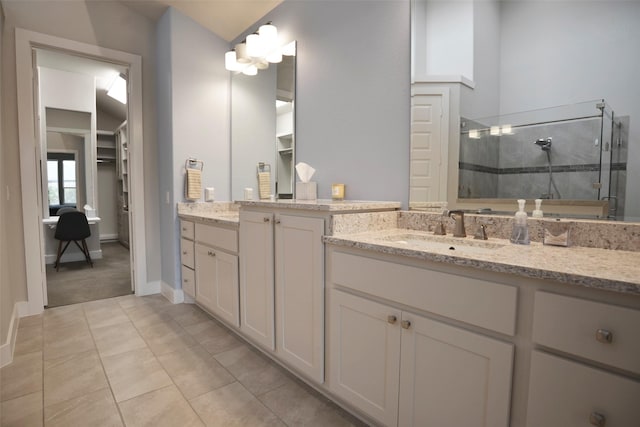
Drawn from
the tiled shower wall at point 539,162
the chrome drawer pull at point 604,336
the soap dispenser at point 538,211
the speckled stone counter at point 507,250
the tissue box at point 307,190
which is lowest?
the chrome drawer pull at point 604,336

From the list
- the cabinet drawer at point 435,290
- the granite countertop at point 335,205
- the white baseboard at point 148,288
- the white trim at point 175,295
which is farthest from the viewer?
the white baseboard at point 148,288

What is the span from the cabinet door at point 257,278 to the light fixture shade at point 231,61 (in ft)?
5.35

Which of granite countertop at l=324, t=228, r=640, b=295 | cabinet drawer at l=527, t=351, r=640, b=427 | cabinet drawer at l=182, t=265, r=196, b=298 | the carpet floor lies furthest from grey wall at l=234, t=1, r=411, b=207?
the carpet floor

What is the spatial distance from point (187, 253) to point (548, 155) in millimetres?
2713

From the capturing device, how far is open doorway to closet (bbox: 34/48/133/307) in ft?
13.0

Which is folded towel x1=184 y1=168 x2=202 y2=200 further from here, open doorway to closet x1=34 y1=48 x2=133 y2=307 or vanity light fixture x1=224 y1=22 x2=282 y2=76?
open doorway to closet x1=34 y1=48 x2=133 y2=307

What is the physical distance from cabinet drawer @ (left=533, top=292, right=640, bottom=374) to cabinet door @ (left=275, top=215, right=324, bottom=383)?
2.97ft

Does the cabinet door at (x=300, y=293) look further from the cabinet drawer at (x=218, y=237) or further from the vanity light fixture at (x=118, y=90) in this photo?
the vanity light fixture at (x=118, y=90)

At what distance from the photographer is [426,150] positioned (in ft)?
5.93

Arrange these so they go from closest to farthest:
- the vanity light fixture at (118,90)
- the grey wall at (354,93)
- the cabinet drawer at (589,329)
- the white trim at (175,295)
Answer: the cabinet drawer at (589,329) < the grey wall at (354,93) < the white trim at (175,295) < the vanity light fixture at (118,90)

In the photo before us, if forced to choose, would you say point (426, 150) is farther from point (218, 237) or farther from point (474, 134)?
point (218, 237)

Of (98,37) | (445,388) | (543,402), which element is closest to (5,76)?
(98,37)

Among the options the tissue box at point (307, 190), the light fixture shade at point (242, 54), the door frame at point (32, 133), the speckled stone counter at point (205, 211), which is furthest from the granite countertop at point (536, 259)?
the door frame at point (32, 133)

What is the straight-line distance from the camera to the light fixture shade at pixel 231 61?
3004mm
